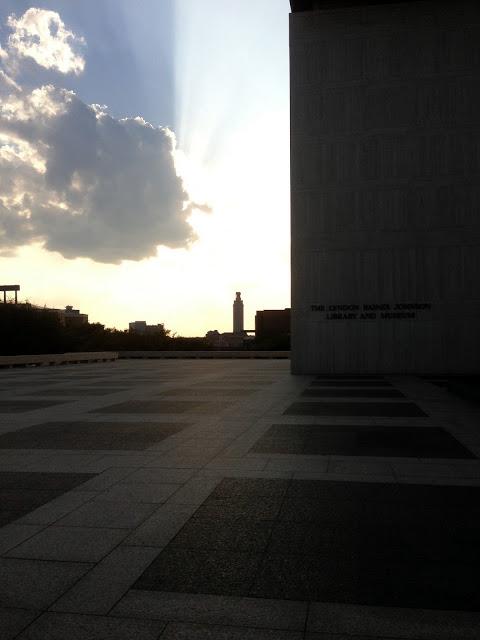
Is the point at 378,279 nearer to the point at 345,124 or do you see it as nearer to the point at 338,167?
the point at 338,167

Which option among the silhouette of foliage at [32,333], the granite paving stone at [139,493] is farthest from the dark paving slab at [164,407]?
the silhouette of foliage at [32,333]

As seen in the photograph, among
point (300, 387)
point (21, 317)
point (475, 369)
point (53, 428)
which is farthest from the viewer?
point (21, 317)

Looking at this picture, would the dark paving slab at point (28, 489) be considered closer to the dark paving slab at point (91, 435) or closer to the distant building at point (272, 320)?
the dark paving slab at point (91, 435)

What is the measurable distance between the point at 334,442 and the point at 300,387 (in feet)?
40.0

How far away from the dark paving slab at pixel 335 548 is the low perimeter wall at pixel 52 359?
39.5m

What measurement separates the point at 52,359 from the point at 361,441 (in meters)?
41.5

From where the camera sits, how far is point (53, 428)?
12320mm

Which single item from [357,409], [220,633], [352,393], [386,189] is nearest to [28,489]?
[220,633]

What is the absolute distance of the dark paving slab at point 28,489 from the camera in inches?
256

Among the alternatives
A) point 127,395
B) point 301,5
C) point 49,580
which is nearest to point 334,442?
point 49,580

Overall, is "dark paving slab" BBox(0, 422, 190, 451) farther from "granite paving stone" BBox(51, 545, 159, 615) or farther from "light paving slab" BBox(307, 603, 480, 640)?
"light paving slab" BBox(307, 603, 480, 640)

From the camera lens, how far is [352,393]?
19750 millimetres

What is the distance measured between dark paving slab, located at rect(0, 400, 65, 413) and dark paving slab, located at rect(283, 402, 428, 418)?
6.63 meters

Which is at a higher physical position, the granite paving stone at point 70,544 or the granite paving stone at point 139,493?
the granite paving stone at point 139,493
